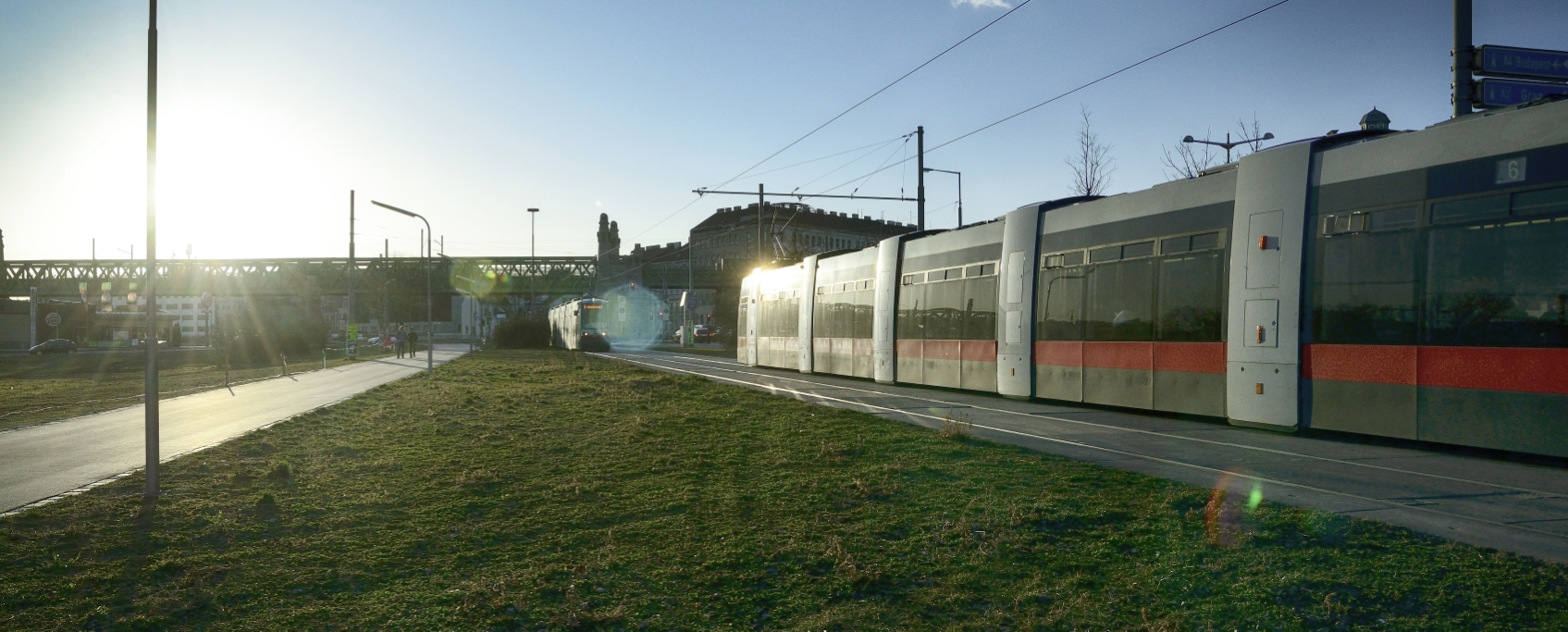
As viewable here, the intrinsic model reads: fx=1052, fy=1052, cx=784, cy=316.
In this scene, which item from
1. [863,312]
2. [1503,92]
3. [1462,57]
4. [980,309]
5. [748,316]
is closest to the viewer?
[1462,57]

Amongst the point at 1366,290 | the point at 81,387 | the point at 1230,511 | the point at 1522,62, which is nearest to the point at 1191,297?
the point at 1366,290

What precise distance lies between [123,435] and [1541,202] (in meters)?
18.2

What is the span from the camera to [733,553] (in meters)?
6.82

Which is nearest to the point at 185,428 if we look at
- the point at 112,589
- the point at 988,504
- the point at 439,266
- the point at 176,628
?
the point at 112,589

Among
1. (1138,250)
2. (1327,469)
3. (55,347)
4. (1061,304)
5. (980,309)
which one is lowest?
(55,347)

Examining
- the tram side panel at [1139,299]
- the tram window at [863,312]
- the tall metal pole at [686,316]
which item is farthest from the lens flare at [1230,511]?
the tall metal pole at [686,316]

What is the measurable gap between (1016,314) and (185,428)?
46.0 feet

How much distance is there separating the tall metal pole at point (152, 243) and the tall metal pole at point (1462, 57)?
14954mm

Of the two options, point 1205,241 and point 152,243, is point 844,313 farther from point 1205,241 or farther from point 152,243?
point 152,243

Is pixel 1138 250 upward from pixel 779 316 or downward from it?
upward

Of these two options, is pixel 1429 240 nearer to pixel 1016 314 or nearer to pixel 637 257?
pixel 1016 314

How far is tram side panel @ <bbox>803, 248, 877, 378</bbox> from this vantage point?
1017 inches

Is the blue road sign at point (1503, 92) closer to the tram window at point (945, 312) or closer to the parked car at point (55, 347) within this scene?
the tram window at point (945, 312)

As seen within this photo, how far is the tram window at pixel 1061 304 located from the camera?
1695 cm
